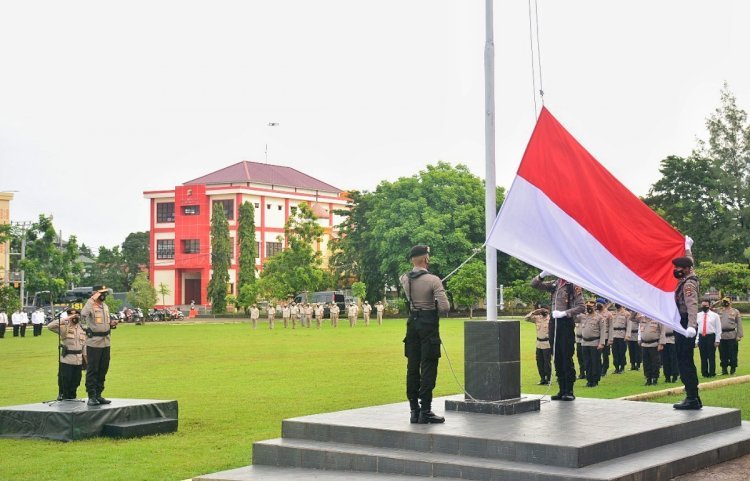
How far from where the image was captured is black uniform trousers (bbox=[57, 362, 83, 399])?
14.1 meters

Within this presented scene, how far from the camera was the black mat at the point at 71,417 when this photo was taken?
495 inches

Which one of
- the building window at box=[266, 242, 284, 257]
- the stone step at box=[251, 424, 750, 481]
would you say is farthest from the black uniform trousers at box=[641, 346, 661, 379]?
the building window at box=[266, 242, 284, 257]

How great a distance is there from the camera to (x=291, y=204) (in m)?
93.9

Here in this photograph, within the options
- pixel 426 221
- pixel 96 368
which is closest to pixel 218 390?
pixel 96 368

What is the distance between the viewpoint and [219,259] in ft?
273

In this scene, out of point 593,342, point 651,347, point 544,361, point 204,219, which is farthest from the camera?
point 204,219

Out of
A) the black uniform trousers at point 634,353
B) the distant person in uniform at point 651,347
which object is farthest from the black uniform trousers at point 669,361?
the black uniform trousers at point 634,353

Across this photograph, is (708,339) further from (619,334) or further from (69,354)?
(69,354)

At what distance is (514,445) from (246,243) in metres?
75.9

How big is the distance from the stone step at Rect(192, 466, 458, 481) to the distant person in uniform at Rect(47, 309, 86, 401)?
5.09 meters

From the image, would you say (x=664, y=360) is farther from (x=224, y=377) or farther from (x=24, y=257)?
(x=24, y=257)

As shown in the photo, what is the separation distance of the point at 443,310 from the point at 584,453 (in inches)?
95.2

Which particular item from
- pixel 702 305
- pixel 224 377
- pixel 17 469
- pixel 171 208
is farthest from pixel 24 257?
pixel 17 469

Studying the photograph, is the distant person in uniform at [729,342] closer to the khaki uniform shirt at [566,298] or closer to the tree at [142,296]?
the khaki uniform shirt at [566,298]
